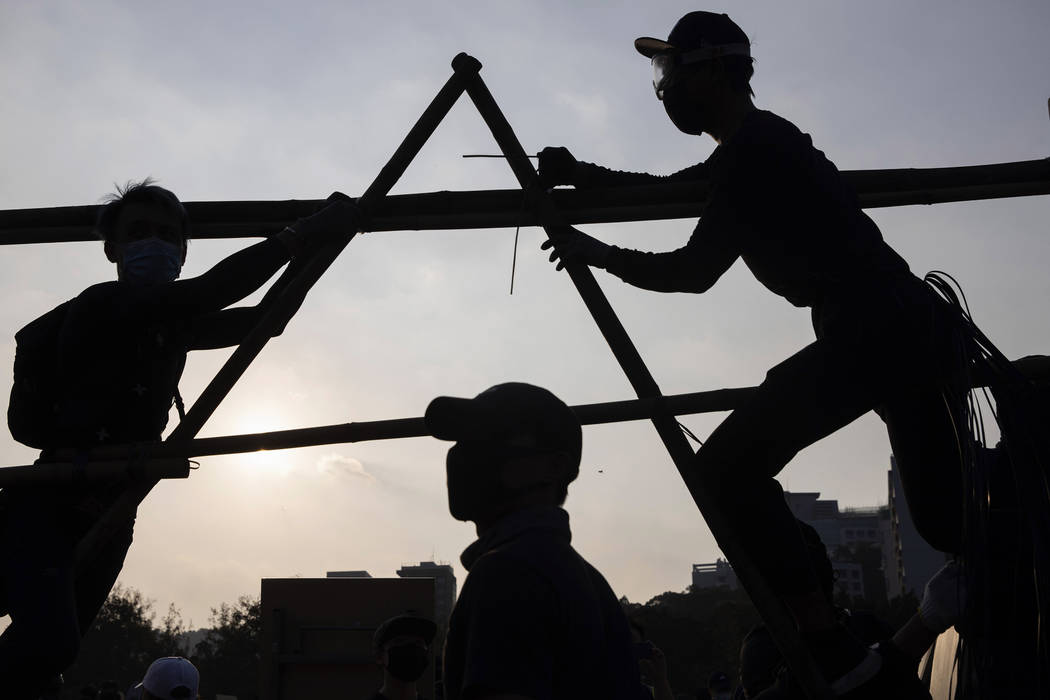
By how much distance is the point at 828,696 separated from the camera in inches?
133

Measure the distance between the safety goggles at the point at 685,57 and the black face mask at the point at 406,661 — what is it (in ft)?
13.5

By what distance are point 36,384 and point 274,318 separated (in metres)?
0.98

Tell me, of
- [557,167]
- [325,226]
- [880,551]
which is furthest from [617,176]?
[880,551]

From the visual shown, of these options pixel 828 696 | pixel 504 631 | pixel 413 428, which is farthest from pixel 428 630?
pixel 504 631

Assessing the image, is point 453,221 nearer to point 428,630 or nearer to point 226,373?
point 226,373

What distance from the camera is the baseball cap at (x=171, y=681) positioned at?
23.6ft

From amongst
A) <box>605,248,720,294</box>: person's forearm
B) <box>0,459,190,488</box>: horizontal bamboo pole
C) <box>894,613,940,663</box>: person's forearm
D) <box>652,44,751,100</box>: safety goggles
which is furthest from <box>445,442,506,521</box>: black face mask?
<box>652,44,751,100</box>: safety goggles

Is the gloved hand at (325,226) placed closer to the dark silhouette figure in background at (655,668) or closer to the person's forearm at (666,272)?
the person's forearm at (666,272)

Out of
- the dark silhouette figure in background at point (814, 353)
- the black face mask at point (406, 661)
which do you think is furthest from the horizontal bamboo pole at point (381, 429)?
the black face mask at point (406, 661)

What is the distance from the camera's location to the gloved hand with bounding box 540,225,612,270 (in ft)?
13.8

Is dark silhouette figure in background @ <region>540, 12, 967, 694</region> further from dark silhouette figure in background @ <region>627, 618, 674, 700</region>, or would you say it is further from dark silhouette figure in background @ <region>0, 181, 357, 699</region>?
dark silhouette figure in background @ <region>627, 618, 674, 700</region>

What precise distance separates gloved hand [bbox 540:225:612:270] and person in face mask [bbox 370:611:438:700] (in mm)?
3377

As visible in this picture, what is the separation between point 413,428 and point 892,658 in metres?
1.99

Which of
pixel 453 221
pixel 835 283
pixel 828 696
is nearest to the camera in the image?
pixel 828 696
